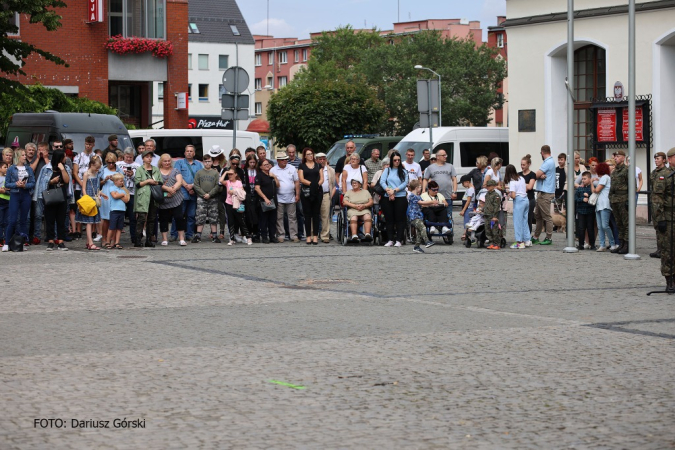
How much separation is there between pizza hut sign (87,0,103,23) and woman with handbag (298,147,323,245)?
23.5 m

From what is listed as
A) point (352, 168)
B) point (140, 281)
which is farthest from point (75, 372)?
point (352, 168)

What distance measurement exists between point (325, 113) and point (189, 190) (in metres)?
34.0

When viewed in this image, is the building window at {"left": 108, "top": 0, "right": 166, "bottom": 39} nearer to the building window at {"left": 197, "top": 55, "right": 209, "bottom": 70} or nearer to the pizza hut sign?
the pizza hut sign

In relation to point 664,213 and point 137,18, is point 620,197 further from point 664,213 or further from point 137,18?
point 137,18

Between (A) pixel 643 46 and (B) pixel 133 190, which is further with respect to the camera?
(A) pixel 643 46

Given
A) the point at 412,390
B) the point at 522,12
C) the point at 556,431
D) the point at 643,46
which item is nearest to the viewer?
the point at 556,431

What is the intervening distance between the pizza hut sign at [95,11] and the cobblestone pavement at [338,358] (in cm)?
2845

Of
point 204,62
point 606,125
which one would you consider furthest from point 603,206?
point 204,62

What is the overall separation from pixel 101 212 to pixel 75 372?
1209 cm

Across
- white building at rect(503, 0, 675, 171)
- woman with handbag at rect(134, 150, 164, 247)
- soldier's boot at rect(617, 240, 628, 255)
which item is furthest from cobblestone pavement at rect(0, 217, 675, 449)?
white building at rect(503, 0, 675, 171)

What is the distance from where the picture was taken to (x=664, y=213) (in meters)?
13.4

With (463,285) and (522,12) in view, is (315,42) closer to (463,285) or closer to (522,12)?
(522,12)

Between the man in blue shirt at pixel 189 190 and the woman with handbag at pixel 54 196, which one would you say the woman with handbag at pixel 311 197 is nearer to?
the man in blue shirt at pixel 189 190

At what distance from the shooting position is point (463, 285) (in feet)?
46.8
